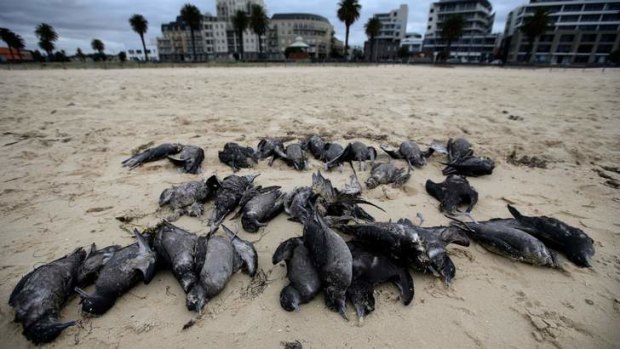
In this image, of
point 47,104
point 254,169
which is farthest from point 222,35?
point 254,169

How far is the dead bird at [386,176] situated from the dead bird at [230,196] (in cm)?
174

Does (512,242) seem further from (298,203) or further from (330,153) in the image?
(330,153)

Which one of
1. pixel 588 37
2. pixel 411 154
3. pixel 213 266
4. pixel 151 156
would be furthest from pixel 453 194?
pixel 588 37

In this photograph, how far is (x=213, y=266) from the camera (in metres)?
2.37

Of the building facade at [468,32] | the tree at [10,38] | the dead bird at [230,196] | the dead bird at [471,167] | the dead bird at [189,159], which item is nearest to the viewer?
the dead bird at [230,196]

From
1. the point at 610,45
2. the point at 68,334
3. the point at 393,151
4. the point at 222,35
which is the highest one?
the point at 222,35

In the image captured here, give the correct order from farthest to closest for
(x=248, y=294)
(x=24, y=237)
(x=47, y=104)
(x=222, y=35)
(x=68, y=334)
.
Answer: (x=222, y=35), (x=47, y=104), (x=24, y=237), (x=248, y=294), (x=68, y=334)

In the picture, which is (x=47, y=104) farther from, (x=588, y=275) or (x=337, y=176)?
(x=588, y=275)

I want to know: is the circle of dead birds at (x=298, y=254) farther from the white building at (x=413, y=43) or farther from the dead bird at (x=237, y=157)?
the white building at (x=413, y=43)

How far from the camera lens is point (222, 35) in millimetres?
100562

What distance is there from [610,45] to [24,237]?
304ft

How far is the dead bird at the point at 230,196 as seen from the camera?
3.27m

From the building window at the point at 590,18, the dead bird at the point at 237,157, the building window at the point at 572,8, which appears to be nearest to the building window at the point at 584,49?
the building window at the point at 590,18

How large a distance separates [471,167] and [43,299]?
529 cm
